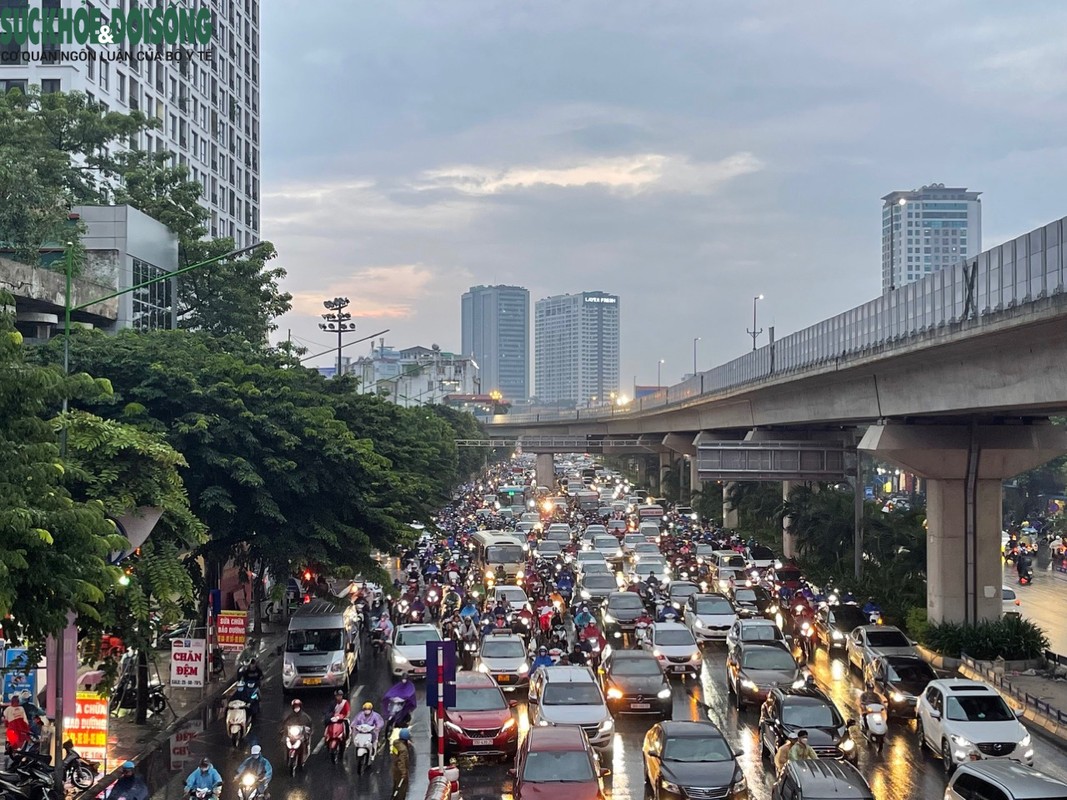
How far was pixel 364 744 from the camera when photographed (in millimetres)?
18922

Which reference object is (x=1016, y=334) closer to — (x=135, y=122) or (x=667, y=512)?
(x=135, y=122)

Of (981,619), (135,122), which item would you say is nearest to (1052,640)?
(981,619)

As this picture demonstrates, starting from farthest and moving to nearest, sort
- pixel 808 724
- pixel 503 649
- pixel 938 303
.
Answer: pixel 503 649
pixel 938 303
pixel 808 724

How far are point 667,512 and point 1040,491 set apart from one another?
30987 millimetres

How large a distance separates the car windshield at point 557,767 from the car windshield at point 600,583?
78.1 feet

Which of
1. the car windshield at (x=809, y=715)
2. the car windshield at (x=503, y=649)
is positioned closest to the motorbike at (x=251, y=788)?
the car windshield at (x=809, y=715)

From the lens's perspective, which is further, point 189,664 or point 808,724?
point 189,664

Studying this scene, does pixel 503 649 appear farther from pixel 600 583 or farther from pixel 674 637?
pixel 600 583

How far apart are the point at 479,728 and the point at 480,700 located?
922mm

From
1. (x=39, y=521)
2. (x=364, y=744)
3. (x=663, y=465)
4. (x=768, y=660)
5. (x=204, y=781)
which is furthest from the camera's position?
(x=663, y=465)

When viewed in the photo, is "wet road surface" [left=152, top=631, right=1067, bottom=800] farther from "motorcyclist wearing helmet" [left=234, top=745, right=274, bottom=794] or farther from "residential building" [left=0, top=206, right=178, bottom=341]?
"residential building" [left=0, top=206, right=178, bottom=341]

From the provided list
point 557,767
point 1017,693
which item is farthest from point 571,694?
point 1017,693

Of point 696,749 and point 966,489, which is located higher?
point 966,489

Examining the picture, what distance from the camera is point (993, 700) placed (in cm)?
1888
